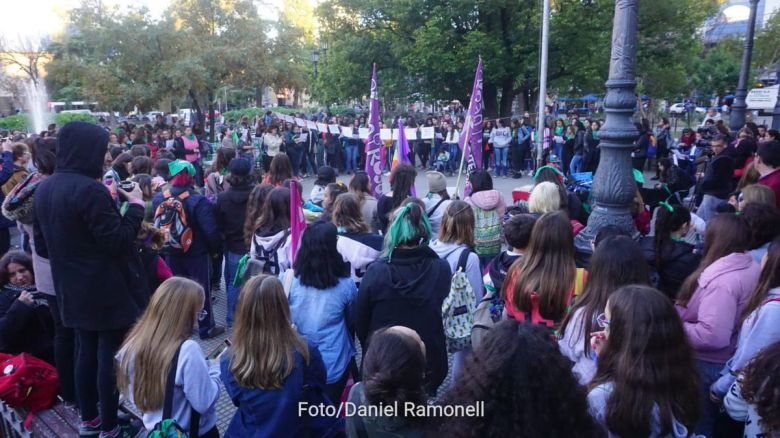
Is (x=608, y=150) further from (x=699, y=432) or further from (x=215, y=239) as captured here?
(x=215, y=239)

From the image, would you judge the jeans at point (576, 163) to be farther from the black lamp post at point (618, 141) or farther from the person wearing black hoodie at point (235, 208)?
the person wearing black hoodie at point (235, 208)

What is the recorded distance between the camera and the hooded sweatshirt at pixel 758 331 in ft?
8.54

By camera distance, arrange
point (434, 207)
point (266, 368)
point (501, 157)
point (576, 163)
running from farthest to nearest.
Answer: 1. point (501, 157)
2. point (576, 163)
3. point (434, 207)
4. point (266, 368)

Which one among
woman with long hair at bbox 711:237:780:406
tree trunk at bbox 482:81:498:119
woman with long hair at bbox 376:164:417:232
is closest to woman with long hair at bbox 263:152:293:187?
woman with long hair at bbox 376:164:417:232

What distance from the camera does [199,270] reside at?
5.68 m

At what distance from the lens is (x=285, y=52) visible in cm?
2266

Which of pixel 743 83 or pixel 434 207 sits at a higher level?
pixel 743 83

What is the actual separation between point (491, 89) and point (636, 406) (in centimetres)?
2092

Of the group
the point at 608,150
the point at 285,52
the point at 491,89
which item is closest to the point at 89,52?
the point at 285,52

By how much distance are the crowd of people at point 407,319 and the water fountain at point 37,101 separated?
3225cm

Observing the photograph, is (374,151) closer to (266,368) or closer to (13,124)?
(266,368)

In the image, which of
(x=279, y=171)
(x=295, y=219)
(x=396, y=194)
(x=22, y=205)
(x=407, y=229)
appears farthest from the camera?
(x=279, y=171)

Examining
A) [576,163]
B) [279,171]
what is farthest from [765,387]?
[576,163]

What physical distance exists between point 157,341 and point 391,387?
51.0 inches
